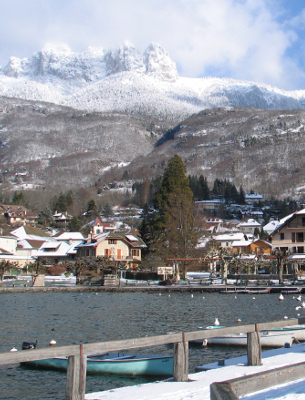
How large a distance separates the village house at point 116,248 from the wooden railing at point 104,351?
7413 cm

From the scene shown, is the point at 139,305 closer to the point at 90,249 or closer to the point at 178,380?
the point at 178,380

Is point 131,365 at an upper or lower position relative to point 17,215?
lower

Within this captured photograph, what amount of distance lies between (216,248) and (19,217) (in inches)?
4610

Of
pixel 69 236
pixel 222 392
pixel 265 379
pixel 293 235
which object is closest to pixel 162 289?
pixel 293 235

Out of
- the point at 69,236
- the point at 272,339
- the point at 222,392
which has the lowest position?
the point at 272,339

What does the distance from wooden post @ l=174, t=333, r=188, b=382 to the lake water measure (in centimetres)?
493

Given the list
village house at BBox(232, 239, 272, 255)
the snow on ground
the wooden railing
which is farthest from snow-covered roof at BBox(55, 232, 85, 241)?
the wooden railing

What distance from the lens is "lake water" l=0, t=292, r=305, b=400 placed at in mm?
15547

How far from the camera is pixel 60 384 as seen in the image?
15453mm

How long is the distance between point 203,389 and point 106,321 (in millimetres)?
21115

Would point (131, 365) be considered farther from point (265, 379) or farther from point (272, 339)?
point (265, 379)

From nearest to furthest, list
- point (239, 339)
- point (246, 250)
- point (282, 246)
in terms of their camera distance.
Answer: point (239, 339), point (282, 246), point (246, 250)

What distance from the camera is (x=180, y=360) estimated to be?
34.2 ft

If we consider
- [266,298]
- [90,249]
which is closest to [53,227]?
[90,249]
